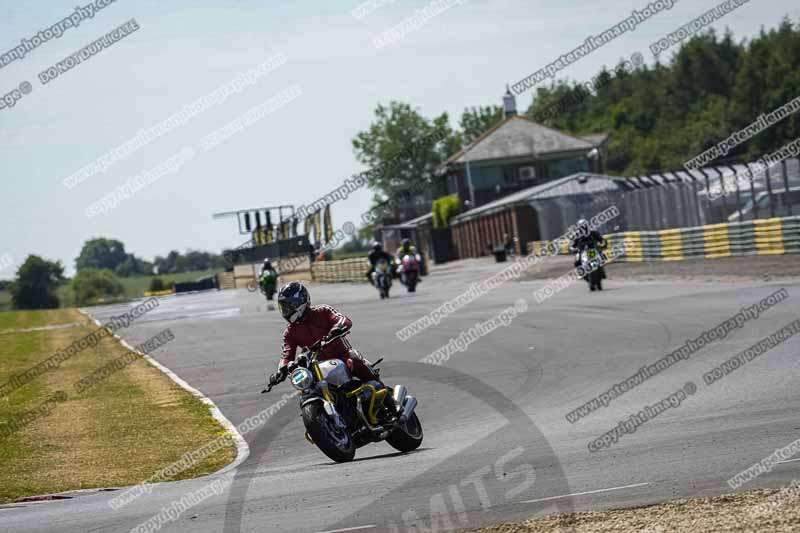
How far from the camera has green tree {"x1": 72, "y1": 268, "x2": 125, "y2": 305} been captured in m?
121

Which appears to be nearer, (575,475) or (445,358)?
(575,475)

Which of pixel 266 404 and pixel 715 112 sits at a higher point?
pixel 715 112

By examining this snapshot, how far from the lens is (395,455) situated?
33.7 ft

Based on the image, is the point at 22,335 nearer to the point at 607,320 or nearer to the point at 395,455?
the point at 607,320

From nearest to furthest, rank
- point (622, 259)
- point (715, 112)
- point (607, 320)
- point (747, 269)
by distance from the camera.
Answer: point (607, 320) < point (747, 269) < point (622, 259) < point (715, 112)

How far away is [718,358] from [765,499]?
8.01 meters

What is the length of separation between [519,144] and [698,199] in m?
44.4

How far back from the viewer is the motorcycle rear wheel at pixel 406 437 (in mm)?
10359

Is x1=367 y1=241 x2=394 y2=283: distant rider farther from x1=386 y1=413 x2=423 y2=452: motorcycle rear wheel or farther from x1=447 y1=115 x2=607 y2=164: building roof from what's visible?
x1=447 y1=115 x2=607 y2=164: building roof

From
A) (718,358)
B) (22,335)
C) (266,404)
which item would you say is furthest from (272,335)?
(22,335)

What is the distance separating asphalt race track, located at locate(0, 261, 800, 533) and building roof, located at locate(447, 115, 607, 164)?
6077 centimetres

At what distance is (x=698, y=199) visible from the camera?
39906mm

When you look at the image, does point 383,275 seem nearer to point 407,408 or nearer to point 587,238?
point 587,238

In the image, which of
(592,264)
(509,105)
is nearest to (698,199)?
(592,264)
